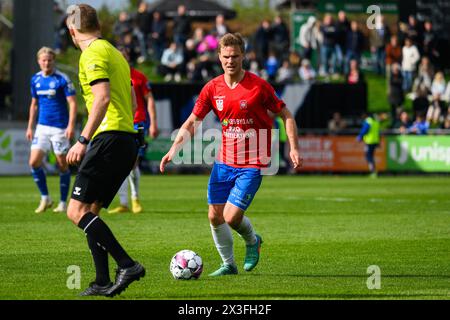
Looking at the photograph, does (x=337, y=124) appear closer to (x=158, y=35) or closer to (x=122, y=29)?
(x=158, y=35)

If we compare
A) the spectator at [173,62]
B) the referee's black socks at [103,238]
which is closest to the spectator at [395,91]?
the spectator at [173,62]

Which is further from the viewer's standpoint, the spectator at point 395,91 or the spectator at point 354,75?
the spectator at point 354,75

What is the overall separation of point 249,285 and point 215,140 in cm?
2286

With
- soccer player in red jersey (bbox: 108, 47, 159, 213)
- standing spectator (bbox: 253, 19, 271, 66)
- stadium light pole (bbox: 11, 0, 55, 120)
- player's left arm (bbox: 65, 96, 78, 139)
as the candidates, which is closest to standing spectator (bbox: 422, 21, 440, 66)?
standing spectator (bbox: 253, 19, 271, 66)

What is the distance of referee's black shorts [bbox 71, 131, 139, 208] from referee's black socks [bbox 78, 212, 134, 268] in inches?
6.5

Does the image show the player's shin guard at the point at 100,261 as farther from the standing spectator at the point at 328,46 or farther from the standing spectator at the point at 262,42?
the standing spectator at the point at 328,46

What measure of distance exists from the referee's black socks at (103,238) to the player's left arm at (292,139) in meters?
2.03

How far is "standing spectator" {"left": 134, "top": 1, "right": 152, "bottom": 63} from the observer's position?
36344 millimetres

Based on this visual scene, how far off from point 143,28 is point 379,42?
337 inches

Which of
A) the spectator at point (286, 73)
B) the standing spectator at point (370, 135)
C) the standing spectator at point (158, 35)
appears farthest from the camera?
the standing spectator at point (158, 35)

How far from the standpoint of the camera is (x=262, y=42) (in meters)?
35.9

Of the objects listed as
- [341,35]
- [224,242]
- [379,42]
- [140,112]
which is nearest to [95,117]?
[224,242]

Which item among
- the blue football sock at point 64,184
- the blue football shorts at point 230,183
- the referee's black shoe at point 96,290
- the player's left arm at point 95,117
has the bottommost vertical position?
the blue football sock at point 64,184

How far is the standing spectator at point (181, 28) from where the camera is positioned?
3578cm
